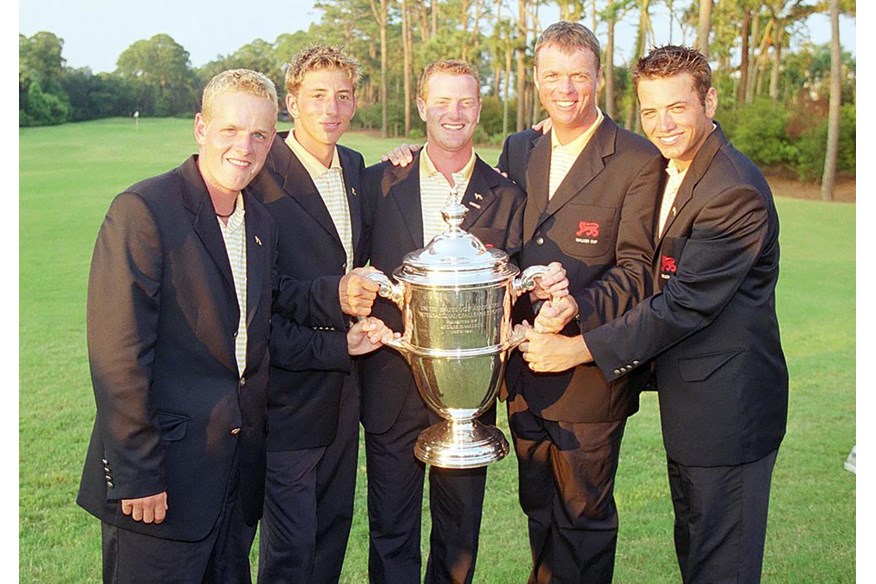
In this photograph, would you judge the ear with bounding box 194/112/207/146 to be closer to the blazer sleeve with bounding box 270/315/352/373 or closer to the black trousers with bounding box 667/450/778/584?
the blazer sleeve with bounding box 270/315/352/373

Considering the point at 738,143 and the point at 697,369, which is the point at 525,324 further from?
the point at 738,143

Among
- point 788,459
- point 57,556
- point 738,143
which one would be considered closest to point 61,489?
point 57,556

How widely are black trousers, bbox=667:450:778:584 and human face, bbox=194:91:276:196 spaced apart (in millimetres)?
1800

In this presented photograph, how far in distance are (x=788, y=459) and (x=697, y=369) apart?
10.9 feet

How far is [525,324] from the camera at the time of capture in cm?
347

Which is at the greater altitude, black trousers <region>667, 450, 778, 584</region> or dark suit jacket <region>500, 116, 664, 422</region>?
dark suit jacket <region>500, 116, 664, 422</region>

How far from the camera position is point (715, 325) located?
3166 mm

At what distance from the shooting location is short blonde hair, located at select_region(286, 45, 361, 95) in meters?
3.51

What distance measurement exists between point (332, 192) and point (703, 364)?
149cm

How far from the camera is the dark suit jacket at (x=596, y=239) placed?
3379 millimetres

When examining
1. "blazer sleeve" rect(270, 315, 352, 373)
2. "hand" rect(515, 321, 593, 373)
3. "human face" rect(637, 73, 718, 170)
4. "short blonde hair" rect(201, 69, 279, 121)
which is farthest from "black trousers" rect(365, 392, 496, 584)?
"short blonde hair" rect(201, 69, 279, 121)

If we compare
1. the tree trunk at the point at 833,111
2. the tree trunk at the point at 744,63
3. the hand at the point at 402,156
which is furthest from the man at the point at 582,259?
the tree trunk at the point at 744,63

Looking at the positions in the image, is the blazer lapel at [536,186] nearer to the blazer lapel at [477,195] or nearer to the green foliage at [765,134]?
the blazer lapel at [477,195]

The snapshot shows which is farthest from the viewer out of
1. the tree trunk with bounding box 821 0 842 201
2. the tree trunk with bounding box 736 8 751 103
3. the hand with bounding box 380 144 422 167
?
the tree trunk with bounding box 736 8 751 103
